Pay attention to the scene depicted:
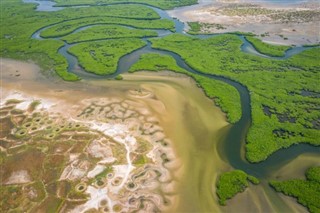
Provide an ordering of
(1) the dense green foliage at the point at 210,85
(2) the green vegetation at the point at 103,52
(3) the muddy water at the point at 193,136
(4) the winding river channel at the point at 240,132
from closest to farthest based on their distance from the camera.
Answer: (3) the muddy water at the point at 193,136
(4) the winding river channel at the point at 240,132
(1) the dense green foliage at the point at 210,85
(2) the green vegetation at the point at 103,52

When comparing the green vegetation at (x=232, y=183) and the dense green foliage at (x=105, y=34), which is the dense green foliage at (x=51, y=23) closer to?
the dense green foliage at (x=105, y=34)

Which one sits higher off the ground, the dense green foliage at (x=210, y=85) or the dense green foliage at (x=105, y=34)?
the dense green foliage at (x=105, y=34)

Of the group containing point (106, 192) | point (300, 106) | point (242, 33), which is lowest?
point (106, 192)

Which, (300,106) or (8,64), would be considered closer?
(300,106)

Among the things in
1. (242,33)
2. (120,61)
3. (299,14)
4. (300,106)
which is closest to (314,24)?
(299,14)

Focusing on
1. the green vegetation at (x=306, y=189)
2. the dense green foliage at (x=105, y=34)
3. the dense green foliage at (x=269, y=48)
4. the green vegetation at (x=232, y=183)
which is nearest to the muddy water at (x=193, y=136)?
the green vegetation at (x=232, y=183)

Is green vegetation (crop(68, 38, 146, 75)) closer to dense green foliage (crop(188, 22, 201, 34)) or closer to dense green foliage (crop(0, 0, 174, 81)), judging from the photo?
dense green foliage (crop(0, 0, 174, 81))

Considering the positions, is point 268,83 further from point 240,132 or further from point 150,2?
point 150,2

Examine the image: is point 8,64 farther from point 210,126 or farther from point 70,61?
point 210,126
